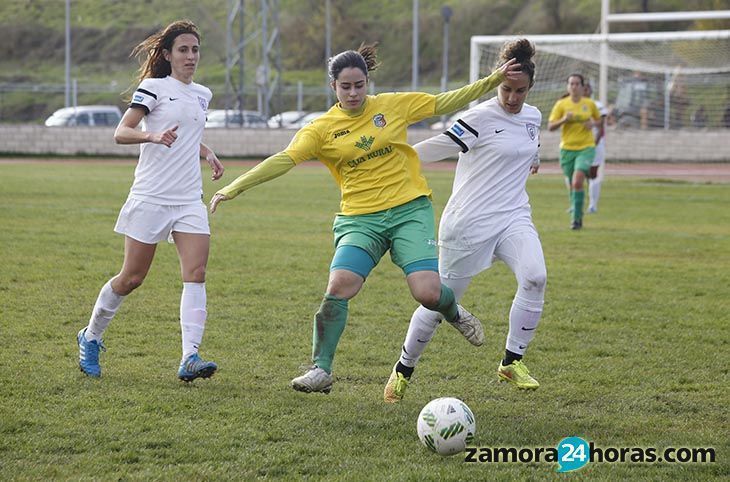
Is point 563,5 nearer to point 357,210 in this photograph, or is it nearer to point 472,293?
point 472,293

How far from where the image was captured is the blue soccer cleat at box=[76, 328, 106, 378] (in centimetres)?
640

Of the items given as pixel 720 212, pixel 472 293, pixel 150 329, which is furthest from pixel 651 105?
pixel 150 329

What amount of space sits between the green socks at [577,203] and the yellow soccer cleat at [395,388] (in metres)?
9.26

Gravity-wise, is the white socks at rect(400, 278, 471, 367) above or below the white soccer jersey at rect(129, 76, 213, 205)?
below

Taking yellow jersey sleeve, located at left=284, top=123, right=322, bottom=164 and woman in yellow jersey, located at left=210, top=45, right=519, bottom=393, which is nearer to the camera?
woman in yellow jersey, located at left=210, top=45, right=519, bottom=393

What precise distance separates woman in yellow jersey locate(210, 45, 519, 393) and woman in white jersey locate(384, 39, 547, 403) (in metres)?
0.20

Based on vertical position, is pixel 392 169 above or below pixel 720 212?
above

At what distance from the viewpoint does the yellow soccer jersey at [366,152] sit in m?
5.90

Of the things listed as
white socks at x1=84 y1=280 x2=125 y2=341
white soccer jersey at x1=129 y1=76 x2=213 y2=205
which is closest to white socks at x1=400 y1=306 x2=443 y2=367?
white soccer jersey at x1=129 y1=76 x2=213 y2=205

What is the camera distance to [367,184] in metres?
5.96

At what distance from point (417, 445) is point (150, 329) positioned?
3.41 metres

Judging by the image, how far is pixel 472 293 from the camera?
1000cm

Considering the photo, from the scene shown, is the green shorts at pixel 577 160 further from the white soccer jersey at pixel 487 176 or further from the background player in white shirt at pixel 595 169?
the white soccer jersey at pixel 487 176

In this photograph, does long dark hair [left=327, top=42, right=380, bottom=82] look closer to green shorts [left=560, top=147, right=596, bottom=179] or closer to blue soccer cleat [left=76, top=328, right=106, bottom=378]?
blue soccer cleat [left=76, top=328, right=106, bottom=378]
